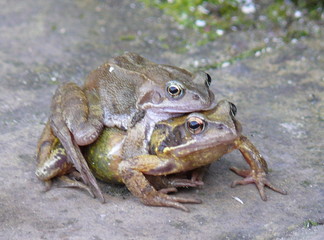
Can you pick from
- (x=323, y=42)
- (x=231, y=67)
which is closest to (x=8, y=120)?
(x=231, y=67)

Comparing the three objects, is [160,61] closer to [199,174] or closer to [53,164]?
[199,174]

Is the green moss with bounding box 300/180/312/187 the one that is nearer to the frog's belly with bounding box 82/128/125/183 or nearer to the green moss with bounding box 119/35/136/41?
the frog's belly with bounding box 82/128/125/183

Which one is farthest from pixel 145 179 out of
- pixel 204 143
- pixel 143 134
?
pixel 204 143

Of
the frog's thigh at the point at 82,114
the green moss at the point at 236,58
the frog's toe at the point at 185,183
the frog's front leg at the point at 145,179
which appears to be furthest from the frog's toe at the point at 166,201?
the green moss at the point at 236,58

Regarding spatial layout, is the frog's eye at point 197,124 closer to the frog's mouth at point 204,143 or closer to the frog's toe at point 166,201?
the frog's mouth at point 204,143

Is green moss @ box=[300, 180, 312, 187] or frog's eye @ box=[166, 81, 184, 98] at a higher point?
frog's eye @ box=[166, 81, 184, 98]

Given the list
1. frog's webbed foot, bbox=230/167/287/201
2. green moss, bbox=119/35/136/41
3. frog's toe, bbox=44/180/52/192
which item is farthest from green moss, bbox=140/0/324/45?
frog's toe, bbox=44/180/52/192

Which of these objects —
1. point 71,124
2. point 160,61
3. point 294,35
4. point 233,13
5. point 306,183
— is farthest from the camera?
point 233,13

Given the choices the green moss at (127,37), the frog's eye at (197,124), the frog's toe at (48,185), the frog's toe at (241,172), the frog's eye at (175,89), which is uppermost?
the frog's eye at (175,89)
